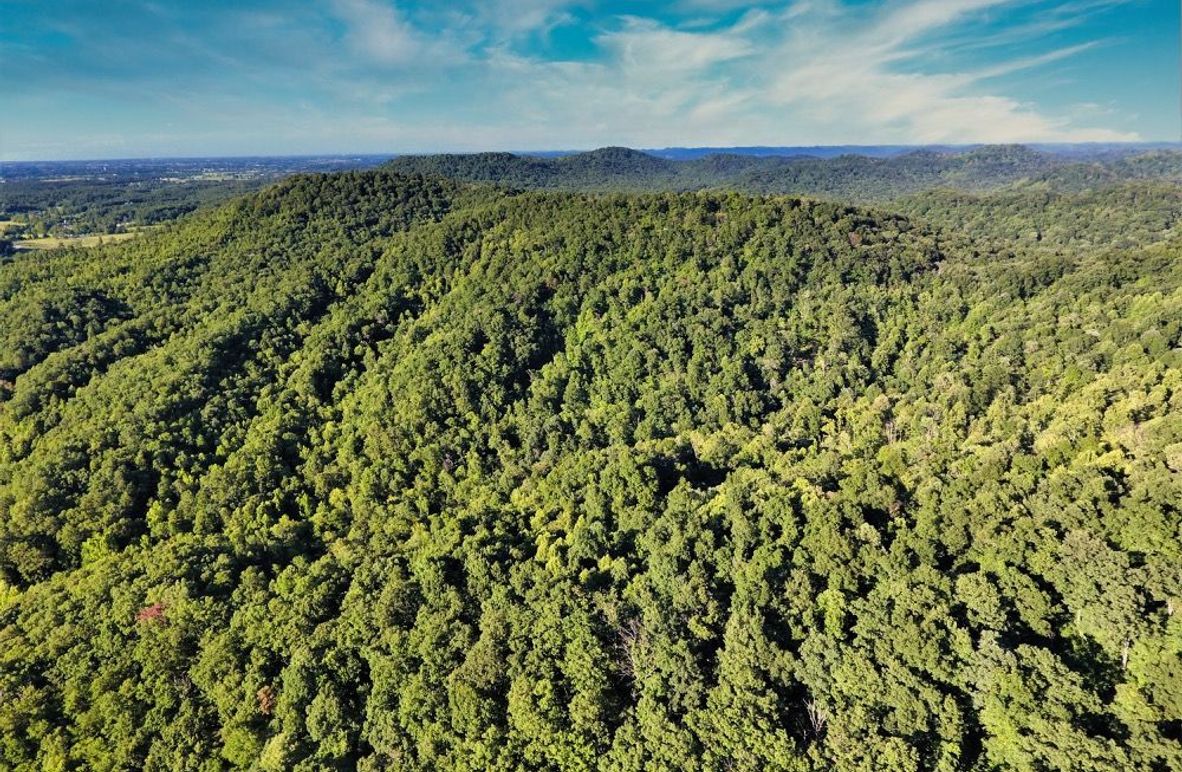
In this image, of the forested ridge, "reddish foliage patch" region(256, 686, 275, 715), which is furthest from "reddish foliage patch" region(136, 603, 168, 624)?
"reddish foliage patch" region(256, 686, 275, 715)

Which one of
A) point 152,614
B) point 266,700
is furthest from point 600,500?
point 152,614

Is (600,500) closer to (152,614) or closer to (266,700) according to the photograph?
(266,700)

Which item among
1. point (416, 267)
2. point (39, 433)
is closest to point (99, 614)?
point (39, 433)

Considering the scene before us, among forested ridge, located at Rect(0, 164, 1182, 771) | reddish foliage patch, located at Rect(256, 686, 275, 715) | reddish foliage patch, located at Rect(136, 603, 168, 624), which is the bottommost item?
reddish foliage patch, located at Rect(256, 686, 275, 715)

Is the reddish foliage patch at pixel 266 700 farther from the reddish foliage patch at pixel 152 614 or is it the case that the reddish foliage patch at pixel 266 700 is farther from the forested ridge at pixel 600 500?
the reddish foliage patch at pixel 152 614

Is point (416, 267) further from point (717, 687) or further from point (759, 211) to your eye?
point (717, 687)

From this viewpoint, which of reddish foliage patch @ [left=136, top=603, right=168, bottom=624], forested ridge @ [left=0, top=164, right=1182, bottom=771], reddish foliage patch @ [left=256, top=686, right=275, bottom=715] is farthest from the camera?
reddish foliage patch @ [left=136, top=603, right=168, bottom=624]

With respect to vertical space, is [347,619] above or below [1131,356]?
below

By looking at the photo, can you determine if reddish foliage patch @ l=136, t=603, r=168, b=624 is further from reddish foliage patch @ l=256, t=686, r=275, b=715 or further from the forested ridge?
reddish foliage patch @ l=256, t=686, r=275, b=715
